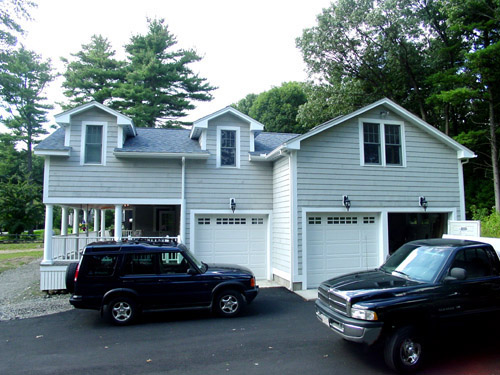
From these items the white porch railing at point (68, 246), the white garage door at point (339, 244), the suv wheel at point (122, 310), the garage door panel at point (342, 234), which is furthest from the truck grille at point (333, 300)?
the white porch railing at point (68, 246)

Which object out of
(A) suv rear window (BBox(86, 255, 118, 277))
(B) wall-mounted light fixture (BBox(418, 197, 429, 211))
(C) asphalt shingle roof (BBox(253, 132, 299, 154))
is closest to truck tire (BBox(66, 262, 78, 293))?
(A) suv rear window (BBox(86, 255, 118, 277))

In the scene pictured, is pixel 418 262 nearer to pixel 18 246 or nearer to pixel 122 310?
pixel 122 310

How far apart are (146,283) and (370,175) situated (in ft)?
25.2

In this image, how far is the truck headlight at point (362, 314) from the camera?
4652mm

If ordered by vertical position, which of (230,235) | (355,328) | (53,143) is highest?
(53,143)

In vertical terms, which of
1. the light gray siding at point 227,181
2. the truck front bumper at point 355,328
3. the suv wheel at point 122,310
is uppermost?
the light gray siding at point 227,181

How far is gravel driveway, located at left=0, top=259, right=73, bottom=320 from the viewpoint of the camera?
27.3ft

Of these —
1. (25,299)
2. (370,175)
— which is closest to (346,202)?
(370,175)

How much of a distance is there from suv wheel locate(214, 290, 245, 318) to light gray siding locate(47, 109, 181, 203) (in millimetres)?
4657

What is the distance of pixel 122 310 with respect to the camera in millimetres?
7098

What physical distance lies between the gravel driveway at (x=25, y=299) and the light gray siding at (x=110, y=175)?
296 centimetres

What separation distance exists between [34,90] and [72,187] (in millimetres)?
33258

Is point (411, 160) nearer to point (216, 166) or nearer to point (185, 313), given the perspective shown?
point (216, 166)

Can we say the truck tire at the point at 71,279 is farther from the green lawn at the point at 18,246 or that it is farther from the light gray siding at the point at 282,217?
the green lawn at the point at 18,246
